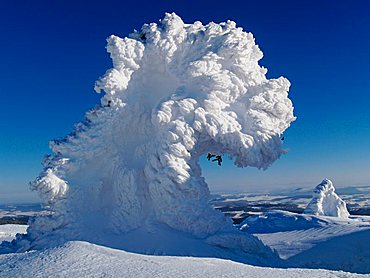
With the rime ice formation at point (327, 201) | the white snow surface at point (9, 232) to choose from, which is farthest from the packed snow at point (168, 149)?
the rime ice formation at point (327, 201)

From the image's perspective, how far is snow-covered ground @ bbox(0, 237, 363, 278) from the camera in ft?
47.3

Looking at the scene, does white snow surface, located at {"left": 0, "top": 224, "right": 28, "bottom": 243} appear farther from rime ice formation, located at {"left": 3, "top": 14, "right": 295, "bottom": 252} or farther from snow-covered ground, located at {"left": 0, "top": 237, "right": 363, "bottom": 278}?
snow-covered ground, located at {"left": 0, "top": 237, "right": 363, "bottom": 278}

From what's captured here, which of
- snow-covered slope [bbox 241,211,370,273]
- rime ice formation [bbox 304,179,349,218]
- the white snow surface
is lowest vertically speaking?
snow-covered slope [bbox 241,211,370,273]

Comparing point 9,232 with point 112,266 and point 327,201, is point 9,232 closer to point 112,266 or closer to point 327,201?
point 112,266

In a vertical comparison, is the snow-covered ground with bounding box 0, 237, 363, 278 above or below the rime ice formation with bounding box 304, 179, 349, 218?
below

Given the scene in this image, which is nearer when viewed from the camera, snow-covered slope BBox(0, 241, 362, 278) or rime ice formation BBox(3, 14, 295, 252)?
snow-covered slope BBox(0, 241, 362, 278)

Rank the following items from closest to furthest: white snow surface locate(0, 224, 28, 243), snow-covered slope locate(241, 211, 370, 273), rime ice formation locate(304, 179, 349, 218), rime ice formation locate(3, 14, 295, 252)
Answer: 1. rime ice formation locate(3, 14, 295, 252)
2. snow-covered slope locate(241, 211, 370, 273)
3. white snow surface locate(0, 224, 28, 243)
4. rime ice formation locate(304, 179, 349, 218)

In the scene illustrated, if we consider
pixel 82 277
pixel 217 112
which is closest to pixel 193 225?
pixel 217 112

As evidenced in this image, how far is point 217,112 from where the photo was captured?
22688mm

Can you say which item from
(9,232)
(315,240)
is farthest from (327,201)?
(9,232)

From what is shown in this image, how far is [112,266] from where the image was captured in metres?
15.0

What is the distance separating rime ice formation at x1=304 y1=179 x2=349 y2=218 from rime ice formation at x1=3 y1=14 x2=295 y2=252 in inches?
819

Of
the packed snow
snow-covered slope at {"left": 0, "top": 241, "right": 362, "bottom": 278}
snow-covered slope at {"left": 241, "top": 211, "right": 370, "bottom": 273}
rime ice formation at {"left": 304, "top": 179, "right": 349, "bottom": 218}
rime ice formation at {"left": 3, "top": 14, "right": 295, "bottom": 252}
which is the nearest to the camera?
snow-covered slope at {"left": 0, "top": 241, "right": 362, "bottom": 278}

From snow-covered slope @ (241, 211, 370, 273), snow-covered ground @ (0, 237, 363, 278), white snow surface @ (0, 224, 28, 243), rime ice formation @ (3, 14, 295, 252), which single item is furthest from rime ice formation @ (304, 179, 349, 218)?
snow-covered ground @ (0, 237, 363, 278)
